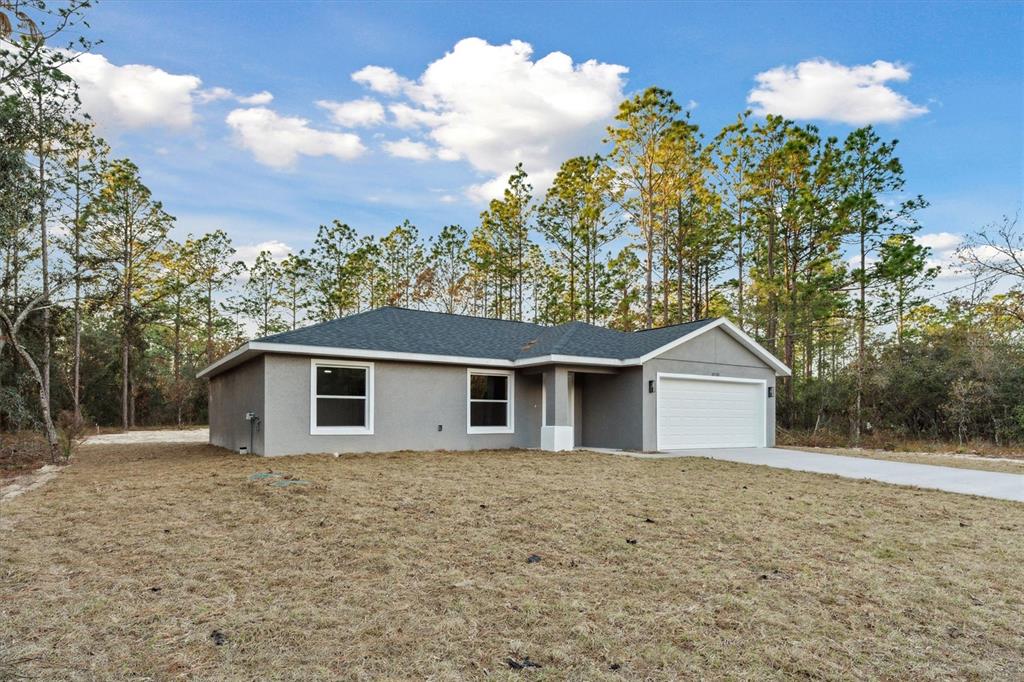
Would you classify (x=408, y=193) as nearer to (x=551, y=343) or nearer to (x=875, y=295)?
(x=551, y=343)

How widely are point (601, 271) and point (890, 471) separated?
1900 cm

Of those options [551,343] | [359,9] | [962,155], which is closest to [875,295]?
[962,155]

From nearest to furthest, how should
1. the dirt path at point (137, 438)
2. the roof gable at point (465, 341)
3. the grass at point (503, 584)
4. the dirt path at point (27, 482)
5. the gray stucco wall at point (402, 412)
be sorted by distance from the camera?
the grass at point (503, 584) → the dirt path at point (27, 482) → the gray stucco wall at point (402, 412) → the roof gable at point (465, 341) → the dirt path at point (137, 438)

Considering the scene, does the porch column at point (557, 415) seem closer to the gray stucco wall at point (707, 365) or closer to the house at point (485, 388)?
the house at point (485, 388)

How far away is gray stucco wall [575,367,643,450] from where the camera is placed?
14.4m

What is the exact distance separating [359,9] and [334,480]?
9.22 metres

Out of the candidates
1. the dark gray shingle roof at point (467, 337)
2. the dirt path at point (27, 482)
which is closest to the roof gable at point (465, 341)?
the dark gray shingle roof at point (467, 337)

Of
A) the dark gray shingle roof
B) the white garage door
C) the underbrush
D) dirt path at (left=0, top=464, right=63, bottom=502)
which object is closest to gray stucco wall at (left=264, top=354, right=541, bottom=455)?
the dark gray shingle roof

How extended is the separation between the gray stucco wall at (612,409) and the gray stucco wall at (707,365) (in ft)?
0.69

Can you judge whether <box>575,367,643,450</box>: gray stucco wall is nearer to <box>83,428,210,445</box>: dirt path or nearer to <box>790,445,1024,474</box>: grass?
<box>790,445,1024,474</box>: grass

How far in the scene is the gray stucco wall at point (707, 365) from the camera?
14.3 metres

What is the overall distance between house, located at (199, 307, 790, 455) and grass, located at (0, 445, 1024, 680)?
499 centimetres

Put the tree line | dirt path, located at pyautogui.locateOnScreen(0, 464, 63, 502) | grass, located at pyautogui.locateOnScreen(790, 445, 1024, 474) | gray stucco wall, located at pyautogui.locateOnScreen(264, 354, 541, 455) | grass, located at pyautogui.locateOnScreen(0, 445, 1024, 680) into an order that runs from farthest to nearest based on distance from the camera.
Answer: the tree line, gray stucco wall, located at pyautogui.locateOnScreen(264, 354, 541, 455), grass, located at pyautogui.locateOnScreen(790, 445, 1024, 474), dirt path, located at pyautogui.locateOnScreen(0, 464, 63, 502), grass, located at pyautogui.locateOnScreen(0, 445, 1024, 680)

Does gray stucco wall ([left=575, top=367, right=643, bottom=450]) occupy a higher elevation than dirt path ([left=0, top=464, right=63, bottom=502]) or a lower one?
higher
